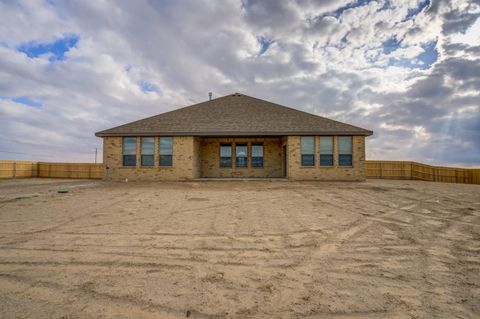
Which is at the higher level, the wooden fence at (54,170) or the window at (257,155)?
the window at (257,155)

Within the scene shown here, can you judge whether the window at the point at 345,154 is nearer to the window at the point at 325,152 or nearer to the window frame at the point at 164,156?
the window at the point at 325,152

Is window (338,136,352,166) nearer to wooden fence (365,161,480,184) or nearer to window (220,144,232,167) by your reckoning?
window (220,144,232,167)

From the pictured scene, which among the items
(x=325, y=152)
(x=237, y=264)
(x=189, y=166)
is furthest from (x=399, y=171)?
(x=237, y=264)

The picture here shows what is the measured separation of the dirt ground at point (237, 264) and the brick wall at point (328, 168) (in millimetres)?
10133

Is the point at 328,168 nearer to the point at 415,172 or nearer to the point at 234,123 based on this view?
the point at 234,123

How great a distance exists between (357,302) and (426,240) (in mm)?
3641

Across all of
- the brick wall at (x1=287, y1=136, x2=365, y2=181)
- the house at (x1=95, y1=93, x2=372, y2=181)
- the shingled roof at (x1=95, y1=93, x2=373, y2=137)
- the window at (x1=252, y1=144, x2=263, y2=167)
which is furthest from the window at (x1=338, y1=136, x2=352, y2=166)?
the window at (x1=252, y1=144, x2=263, y2=167)

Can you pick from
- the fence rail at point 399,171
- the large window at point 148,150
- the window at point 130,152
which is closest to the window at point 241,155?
the large window at point 148,150

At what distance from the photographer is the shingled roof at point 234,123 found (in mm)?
18250

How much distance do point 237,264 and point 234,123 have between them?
15.9m

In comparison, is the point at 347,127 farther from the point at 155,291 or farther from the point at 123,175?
the point at 155,291

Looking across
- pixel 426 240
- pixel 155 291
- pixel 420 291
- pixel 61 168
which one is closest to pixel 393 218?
pixel 426 240

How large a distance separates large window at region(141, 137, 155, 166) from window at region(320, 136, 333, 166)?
484 inches

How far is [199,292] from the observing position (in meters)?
3.22
